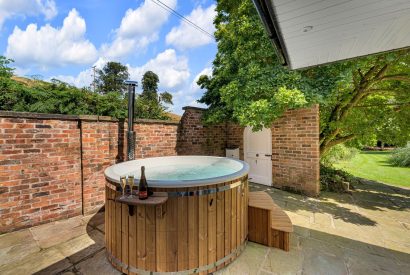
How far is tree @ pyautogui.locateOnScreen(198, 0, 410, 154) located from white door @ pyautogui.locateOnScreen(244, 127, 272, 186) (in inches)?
32.1

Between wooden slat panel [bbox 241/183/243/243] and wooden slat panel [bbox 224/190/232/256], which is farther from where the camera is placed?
wooden slat panel [bbox 241/183/243/243]

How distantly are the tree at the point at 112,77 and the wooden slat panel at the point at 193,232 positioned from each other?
13503mm

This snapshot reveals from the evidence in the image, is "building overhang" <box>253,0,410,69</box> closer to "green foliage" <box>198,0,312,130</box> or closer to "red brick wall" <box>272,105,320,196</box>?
"green foliage" <box>198,0,312,130</box>

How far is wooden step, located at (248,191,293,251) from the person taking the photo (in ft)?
8.38

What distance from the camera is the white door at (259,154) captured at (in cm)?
548

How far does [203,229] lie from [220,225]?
0.22 m

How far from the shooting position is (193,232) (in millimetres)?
2012

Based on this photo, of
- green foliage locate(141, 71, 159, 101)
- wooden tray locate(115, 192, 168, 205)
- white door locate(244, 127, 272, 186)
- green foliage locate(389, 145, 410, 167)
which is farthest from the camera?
green foliage locate(141, 71, 159, 101)

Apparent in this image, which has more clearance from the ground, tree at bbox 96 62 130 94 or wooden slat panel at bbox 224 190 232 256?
tree at bbox 96 62 130 94

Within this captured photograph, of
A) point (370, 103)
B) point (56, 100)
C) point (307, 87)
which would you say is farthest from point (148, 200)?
point (370, 103)

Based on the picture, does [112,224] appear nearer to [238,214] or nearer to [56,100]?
[238,214]

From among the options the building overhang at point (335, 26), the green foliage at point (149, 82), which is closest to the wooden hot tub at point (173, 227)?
the building overhang at point (335, 26)

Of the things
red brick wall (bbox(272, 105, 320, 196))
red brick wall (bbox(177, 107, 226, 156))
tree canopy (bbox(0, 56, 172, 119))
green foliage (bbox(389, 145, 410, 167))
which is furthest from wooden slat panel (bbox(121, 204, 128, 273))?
green foliage (bbox(389, 145, 410, 167))

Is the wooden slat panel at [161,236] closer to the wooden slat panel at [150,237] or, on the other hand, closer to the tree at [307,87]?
the wooden slat panel at [150,237]
